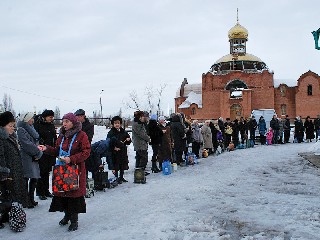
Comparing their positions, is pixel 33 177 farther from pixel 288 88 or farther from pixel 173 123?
pixel 288 88

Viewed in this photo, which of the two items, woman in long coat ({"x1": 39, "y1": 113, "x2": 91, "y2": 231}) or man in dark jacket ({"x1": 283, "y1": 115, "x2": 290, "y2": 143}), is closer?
woman in long coat ({"x1": 39, "y1": 113, "x2": 91, "y2": 231})

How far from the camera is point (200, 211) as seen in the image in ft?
21.0

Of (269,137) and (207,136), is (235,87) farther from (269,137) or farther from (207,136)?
(207,136)

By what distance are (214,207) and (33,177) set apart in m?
3.39

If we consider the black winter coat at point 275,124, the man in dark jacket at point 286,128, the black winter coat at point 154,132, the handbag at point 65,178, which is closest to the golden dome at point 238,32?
the man in dark jacket at point 286,128

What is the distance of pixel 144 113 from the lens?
11.1 m

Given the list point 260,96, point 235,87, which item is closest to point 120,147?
point 235,87

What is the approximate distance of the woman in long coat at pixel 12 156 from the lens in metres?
5.94

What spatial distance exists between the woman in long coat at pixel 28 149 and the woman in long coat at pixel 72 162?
1.24m

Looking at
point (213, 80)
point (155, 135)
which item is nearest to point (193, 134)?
point (155, 135)

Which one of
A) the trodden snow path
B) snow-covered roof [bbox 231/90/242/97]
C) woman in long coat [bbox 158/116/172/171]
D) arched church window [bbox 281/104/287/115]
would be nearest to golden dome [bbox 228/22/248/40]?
snow-covered roof [bbox 231/90/242/97]

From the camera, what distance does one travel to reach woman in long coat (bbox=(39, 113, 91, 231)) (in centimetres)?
569

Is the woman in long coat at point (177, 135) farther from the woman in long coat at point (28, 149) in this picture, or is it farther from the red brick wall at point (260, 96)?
the red brick wall at point (260, 96)

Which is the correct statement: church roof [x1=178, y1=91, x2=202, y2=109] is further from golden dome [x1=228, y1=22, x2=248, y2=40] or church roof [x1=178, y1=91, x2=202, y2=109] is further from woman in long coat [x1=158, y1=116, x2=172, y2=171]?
woman in long coat [x1=158, y1=116, x2=172, y2=171]
